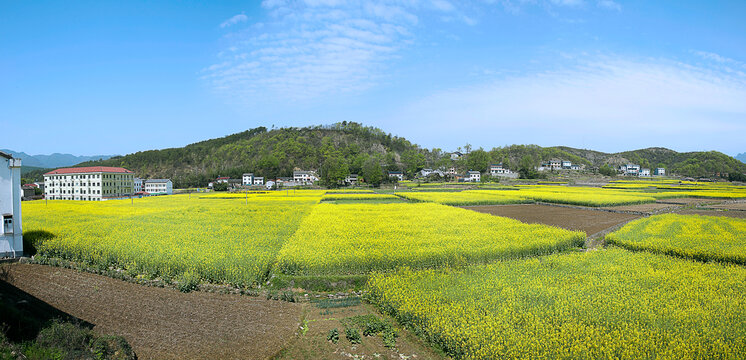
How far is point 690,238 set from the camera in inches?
716

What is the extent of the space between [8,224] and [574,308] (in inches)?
900

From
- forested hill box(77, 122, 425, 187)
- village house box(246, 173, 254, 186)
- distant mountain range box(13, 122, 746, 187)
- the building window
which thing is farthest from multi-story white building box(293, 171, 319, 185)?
the building window

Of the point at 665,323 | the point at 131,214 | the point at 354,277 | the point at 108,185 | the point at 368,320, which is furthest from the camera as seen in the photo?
the point at 108,185

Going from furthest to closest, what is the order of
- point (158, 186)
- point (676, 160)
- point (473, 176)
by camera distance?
point (676, 160), point (473, 176), point (158, 186)

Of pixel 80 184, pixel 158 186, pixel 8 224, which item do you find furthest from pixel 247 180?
pixel 8 224

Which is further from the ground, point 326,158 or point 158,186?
point 326,158

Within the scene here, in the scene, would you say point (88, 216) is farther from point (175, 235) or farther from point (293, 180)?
point (293, 180)

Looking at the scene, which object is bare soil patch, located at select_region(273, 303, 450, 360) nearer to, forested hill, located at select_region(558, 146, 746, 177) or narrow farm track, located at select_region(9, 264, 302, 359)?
narrow farm track, located at select_region(9, 264, 302, 359)

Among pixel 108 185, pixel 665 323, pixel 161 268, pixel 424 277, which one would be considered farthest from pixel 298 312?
pixel 108 185

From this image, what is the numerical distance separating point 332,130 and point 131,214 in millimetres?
128437

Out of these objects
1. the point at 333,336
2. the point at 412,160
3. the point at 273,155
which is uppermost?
the point at 273,155

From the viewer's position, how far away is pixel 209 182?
3484 inches

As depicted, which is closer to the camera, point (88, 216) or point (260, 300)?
point (260, 300)

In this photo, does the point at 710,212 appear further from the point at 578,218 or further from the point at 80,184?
the point at 80,184
